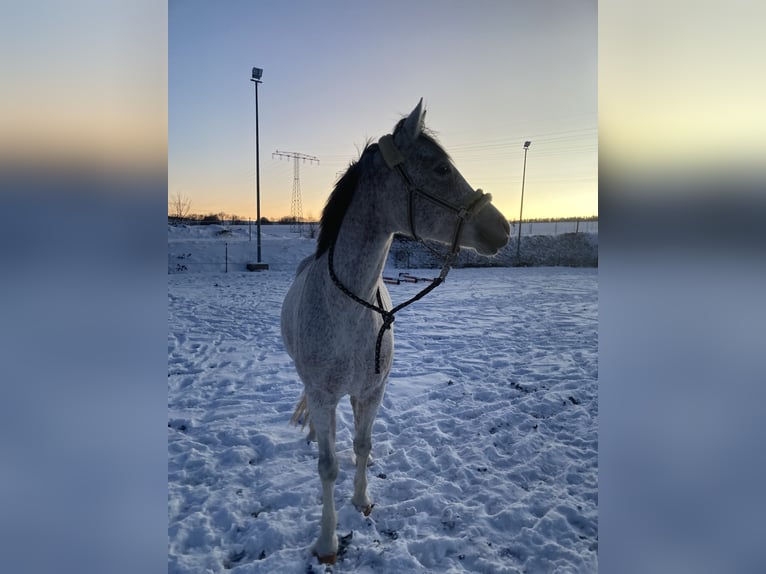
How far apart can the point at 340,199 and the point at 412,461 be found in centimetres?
247

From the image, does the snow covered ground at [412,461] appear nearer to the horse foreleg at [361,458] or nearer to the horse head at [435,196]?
the horse foreleg at [361,458]

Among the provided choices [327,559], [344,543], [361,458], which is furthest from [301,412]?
[327,559]

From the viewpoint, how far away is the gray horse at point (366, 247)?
6.01ft

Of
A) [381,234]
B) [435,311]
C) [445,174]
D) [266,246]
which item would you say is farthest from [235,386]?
[266,246]

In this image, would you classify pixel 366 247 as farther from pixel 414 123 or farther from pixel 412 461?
pixel 412 461

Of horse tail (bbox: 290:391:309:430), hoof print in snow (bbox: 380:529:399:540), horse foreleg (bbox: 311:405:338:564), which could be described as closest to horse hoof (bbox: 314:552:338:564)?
horse foreleg (bbox: 311:405:338:564)

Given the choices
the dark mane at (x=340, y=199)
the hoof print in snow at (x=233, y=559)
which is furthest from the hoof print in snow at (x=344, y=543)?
the dark mane at (x=340, y=199)

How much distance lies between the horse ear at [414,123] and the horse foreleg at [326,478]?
174cm

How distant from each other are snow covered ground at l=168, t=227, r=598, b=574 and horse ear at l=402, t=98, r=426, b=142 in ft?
8.30
